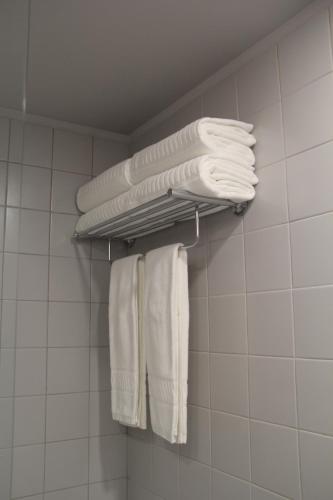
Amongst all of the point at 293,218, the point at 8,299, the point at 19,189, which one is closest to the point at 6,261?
the point at 8,299

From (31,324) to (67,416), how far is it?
384 millimetres

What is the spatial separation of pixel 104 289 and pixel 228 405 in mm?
775

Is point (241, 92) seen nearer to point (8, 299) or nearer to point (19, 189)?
point (19, 189)

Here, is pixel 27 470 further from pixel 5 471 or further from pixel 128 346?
pixel 128 346

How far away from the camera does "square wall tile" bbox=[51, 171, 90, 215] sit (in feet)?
6.10

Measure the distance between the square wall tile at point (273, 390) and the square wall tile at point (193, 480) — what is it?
0.32m

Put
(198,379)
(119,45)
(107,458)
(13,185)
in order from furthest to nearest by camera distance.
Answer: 1. (107,458)
2. (13,185)
3. (198,379)
4. (119,45)

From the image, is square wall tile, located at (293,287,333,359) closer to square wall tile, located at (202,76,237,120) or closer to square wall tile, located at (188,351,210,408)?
square wall tile, located at (188,351,210,408)

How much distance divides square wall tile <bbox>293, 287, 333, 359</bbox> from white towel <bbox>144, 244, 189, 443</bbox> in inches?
14.0

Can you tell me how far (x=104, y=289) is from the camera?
6.30 feet

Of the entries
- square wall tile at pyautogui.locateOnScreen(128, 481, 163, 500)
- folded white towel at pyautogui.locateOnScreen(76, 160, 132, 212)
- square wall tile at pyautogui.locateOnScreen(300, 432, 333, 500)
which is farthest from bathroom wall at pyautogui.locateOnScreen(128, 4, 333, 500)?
folded white towel at pyautogui.locateOnScreen(76, 160, 132, 212)

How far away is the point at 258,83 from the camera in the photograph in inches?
53.8

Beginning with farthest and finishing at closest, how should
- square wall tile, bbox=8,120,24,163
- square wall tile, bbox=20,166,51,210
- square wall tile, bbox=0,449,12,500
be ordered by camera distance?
1. square wall tile, bbox=20,166,51,210
2. square wall tile, bbox=0,449,12,500
3. square wall tile, bbox=8,120,24,163

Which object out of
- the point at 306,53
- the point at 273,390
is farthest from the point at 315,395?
the point at 306,53
